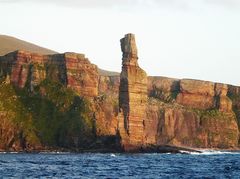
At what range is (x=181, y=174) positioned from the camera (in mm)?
128000

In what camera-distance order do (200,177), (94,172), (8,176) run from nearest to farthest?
(8,176)
(200,177)
(94,172)

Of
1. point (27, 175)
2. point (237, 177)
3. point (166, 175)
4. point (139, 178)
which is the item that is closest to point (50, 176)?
point (27, 175)

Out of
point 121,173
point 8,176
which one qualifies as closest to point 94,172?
point 121,173

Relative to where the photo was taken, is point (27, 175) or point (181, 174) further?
point (181, 174)

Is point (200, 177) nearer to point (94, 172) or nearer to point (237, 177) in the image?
point (237, 177)

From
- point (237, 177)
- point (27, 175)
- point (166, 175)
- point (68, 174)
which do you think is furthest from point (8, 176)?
point (237, 177)

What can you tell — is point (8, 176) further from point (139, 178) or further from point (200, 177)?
point (200, 177)

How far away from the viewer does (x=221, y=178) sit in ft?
389

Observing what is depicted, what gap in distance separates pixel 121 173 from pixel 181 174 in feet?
39.9

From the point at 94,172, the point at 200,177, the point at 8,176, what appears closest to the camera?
the point at 8,176

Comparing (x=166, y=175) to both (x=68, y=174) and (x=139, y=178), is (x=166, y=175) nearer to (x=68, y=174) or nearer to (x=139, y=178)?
(x=139, y=178)

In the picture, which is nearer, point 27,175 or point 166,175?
point 27,175

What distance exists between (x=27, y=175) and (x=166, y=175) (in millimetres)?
28050

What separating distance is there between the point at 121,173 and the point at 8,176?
2582 centimetres
